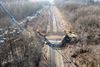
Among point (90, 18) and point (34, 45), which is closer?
point (34, 45)

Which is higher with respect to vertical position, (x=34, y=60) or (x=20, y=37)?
(x=20, y=37)

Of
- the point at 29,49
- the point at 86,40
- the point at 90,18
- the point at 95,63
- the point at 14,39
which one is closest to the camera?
the point at 95,63

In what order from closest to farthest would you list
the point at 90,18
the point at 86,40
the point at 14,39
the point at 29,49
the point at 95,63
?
1. the point at 95,63
2. the point at 29,49
3. the point at 14,39
4. the point at 86,40
5. the point at 90,18

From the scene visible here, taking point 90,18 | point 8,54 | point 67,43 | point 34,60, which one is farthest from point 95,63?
point 90,18

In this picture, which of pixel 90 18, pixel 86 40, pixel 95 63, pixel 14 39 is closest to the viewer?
pixel 95 63

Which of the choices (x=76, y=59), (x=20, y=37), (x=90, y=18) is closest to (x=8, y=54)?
(x=20, y=37)

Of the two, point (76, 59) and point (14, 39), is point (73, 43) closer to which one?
point (76, 59)

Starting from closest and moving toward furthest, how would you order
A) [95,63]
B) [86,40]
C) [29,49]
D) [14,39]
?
[95,63] < [29,49] < [14,39] < [86,40]

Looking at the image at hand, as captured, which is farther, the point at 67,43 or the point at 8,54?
the point at 67,43

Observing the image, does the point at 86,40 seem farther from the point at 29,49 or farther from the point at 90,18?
the point at 90,18
